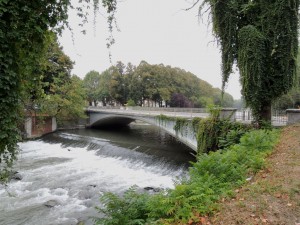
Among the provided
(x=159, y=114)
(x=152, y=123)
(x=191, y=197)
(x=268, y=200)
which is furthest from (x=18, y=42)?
(x=152, y=123)

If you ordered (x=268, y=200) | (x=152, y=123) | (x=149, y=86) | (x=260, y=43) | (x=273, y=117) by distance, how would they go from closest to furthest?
1. (x=268, y=200)
2. (x=260, y=43)
3. (x=273, y=117)
4. (x=152, y=123)
5. (x=149, y=86)

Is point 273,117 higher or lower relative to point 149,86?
lower

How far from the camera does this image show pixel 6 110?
162 inches

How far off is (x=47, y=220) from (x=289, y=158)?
873 centimetres

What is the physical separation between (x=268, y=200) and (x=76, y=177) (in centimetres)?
1241

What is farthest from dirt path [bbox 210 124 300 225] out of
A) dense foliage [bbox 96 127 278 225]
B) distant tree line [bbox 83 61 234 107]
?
distant tree line [bbox 83 61 234 107]

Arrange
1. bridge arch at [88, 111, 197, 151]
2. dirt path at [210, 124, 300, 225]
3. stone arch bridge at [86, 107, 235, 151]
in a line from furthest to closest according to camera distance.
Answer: stone arch bridge at [86, 107, 235, 151], bridge arch at [88, 111, 197, 151], dirt path at [210, 124, 300, 225]

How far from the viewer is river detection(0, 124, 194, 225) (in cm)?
1016

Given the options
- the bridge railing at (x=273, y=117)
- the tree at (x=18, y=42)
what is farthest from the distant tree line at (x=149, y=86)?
the tree at (x=18, y=42)

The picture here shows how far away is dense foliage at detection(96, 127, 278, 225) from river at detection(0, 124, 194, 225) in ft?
15.8

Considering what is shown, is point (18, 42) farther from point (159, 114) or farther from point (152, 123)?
point (152, 123)

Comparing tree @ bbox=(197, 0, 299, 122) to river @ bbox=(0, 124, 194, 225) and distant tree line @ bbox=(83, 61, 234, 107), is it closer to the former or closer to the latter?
river @ bbox=(0, 124, 194, 225)

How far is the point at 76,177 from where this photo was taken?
48.1 ft

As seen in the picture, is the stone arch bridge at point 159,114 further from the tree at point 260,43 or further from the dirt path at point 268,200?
the dirt path at point 268,200
